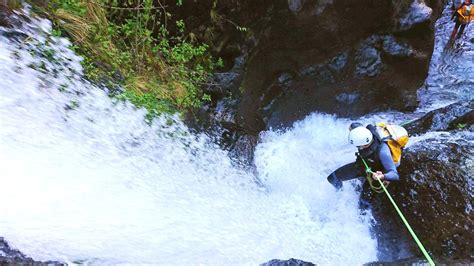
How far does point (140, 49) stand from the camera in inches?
250

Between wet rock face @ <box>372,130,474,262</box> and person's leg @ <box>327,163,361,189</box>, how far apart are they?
1.43 ft

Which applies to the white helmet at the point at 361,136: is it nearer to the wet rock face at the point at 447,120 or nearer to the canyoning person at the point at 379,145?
the canyoning person at the point at 379,145

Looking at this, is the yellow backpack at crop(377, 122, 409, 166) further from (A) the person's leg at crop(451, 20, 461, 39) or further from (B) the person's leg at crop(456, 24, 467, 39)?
(B) the person's leg at crop(456, 24, 467, 39)

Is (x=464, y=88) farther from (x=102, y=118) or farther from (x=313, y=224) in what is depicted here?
(x=102, y=118)

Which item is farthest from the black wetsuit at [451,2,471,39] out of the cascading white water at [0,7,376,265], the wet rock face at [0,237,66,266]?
the wet rock face at [0,237,66,266]

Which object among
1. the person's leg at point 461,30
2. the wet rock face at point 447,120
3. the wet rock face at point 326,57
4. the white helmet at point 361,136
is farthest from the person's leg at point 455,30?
the white helmet at point 361,136

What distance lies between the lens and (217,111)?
263 inches

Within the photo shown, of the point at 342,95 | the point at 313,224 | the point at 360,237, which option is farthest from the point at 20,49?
the point at 342,95

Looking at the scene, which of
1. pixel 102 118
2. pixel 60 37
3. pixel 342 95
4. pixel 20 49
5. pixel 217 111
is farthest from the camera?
pixel 342 95

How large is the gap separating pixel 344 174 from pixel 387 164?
1.00 meters

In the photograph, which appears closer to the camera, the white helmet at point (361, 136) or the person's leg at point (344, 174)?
the white helmet at point (361, 136)

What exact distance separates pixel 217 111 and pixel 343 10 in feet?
9.44

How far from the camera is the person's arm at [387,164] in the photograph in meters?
4.67

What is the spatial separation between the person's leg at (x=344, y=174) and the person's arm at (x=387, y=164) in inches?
26.3
